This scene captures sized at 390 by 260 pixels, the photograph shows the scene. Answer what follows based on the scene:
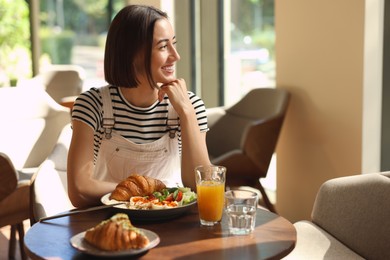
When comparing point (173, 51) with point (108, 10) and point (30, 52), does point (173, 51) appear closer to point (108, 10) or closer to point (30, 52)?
point (108, 10)

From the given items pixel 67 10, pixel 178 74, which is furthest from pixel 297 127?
pixel 67 10

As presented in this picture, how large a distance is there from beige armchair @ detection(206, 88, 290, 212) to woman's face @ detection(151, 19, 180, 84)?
163 cm

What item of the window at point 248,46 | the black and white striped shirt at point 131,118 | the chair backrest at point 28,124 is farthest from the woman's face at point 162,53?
the window at point 248,46

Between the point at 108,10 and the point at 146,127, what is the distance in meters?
5.59

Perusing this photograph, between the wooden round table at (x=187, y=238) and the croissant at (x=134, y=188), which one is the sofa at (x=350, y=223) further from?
the croissant at (x=134, y=188)

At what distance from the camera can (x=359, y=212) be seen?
2.37 meters

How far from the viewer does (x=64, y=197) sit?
2607 mm

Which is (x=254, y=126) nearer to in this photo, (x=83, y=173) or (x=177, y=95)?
(x=177, y=95)

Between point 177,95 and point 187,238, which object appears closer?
point 187,238

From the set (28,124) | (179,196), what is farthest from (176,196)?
(28,124)

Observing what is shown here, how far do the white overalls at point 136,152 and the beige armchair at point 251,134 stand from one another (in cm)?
155

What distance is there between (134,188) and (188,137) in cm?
40

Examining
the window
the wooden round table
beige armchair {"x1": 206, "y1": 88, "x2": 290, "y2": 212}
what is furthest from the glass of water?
the window

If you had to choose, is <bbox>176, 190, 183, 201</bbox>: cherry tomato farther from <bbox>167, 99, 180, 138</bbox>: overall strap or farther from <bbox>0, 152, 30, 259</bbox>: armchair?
<bbox>0, 152, 30, 259</bbox>: armchair
